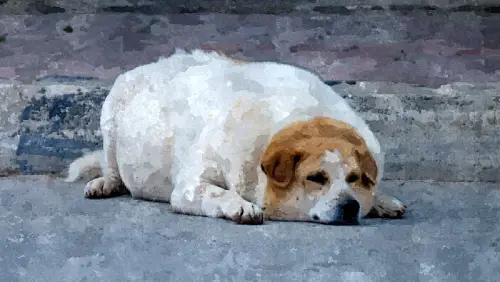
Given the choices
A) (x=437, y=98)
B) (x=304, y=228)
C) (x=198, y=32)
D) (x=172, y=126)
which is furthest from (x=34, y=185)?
(x=437, y=98)

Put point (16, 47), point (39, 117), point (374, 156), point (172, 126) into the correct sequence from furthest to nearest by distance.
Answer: point (16, 47)
point (39, 117)
point (172, 126)
point (374, 156)

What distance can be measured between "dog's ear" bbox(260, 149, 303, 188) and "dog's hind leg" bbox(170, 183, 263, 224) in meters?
0.17

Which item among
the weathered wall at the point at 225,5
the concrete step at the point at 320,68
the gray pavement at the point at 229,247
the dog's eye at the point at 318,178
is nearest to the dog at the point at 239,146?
the dog's eye at the point at 318,178

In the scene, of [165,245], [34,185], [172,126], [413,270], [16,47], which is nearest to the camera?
[413,270]

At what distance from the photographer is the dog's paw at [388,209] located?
416cm

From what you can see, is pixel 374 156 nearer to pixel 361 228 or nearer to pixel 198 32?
pixel 361 228

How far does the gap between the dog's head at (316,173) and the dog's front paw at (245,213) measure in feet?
0.22

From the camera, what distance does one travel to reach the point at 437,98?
534 centimetres

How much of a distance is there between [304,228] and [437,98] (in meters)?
1.90

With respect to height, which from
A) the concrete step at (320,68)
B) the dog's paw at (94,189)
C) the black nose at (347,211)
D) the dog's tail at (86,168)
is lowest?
the dog's tail at (86,168)

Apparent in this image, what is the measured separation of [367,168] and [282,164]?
377mm

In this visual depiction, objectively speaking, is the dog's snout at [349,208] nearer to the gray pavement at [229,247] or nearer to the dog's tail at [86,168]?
the gray pavement at [229,247]

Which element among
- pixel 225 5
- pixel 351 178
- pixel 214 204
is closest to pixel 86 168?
pixel 214 204

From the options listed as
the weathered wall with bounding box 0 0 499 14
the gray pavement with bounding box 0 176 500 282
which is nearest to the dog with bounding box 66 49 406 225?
the gray pavement with bounding box 0 176 500 282
